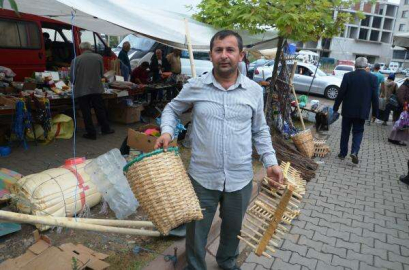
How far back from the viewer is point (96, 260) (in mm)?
2572

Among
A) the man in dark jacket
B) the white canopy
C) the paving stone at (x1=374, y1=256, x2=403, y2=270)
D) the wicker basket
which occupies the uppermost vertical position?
the white canopy

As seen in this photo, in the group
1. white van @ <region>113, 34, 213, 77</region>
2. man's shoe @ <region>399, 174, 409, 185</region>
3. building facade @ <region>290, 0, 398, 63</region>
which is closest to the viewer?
man's shoe @ <region>399, 174, 409, 185</region>

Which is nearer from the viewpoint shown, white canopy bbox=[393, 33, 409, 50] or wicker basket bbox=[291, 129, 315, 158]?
wicker basket bbox=[291, 129, 315, 158]

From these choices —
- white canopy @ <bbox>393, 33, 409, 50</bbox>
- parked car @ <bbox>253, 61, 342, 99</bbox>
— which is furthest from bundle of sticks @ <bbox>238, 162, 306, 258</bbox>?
parked car @ <bbox>253, 61, 342, 99</bbox>

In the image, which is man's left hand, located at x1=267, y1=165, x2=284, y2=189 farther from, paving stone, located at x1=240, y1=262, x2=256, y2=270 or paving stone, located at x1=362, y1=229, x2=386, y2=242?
paving stone, located at x1=362, y1=229, x2=386, y2=242

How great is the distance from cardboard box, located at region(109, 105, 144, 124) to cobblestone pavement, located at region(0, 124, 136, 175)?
973mm

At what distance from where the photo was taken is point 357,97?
562 centimetres

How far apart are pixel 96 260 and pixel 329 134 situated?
739 centimetres

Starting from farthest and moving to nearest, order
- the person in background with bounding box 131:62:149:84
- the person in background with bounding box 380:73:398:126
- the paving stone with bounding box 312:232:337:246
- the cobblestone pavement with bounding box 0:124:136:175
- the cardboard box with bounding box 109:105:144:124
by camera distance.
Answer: the person in background with bounding box 380:73:398:126, the person in background with bounding box 131:62:149:84, the cardboard box with bounding box 109:105:144:124, the cobblestone pavement with bounding box 0:124:136:175, the paving stone with bounding box 312:232:337:246

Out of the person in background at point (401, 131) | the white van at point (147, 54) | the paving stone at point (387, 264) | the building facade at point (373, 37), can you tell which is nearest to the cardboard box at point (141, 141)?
the paving stone at point (387, 264)

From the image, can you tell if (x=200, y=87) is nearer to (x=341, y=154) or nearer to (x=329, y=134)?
(x=341, y=154)

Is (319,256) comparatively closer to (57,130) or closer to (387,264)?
(387,264)

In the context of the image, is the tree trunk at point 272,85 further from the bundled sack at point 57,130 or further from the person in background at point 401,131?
the bundled sack at point 57,130

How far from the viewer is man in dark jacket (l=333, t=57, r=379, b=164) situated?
5617 mm
